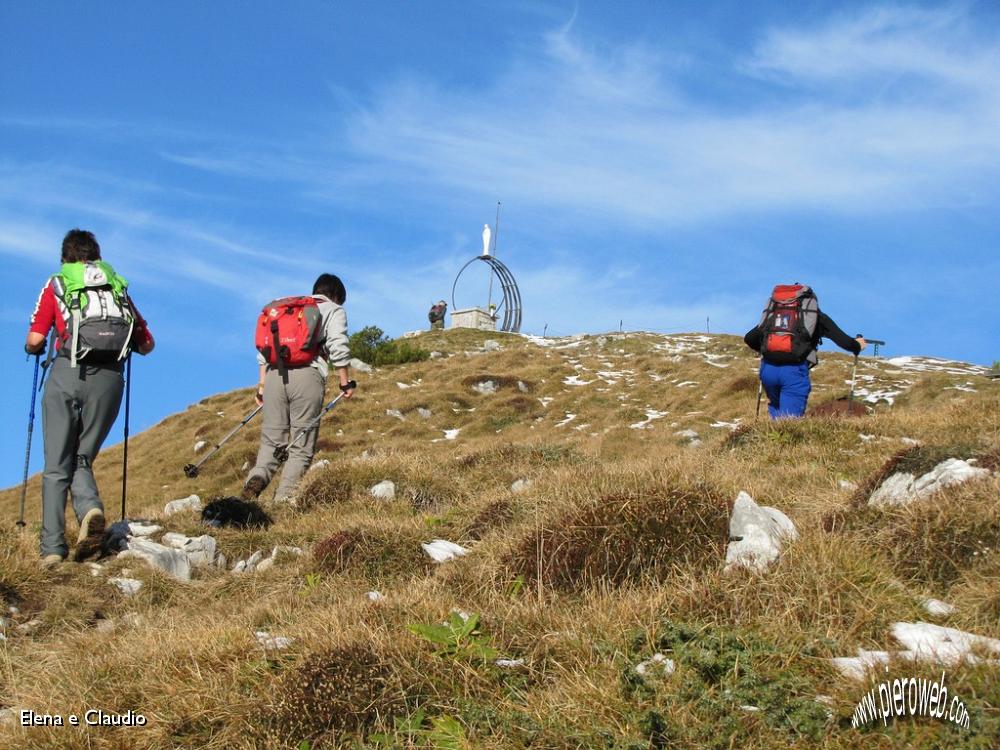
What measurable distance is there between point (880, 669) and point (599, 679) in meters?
1.02

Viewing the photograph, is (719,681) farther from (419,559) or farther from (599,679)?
(419,559)

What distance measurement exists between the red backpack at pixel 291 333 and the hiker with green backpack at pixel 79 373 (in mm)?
1989

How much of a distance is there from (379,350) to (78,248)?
27.0 metres

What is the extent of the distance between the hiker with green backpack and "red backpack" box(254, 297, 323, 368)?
199 cm

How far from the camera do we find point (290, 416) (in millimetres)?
9414

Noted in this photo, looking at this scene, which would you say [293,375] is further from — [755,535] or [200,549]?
[755,535]

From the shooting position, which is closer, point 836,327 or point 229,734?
point 229,734

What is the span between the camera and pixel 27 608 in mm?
5859

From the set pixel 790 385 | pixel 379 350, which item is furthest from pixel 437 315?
pixel 790 385

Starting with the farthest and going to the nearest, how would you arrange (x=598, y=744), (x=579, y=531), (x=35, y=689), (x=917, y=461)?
(x=917, y=461) < (x=579, y=531) < (x=35, y=689) < (x=598, y=744)

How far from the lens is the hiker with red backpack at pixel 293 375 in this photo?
9195mm

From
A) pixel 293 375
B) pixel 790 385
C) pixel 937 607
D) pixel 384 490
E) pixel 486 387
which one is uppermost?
pixel 486 387

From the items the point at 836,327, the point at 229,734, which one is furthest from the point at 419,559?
the point at 836,327

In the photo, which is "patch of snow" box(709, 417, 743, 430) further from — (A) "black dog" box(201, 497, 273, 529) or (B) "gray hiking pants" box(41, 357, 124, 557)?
(B) "gray hiking pants" box(41, 357, 124, 557)
